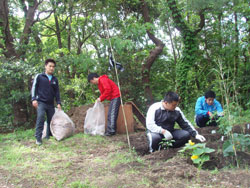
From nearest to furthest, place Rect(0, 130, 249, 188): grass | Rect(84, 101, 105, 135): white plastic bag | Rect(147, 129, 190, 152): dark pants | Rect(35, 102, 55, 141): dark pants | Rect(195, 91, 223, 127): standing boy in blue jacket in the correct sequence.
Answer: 1. Rect(0, 130, 249, 188): grass
2. Rect(147, 129, 190, 152): dark pants
3. Rect(35, 102, 55, 141): dark pants
4. Rect(195, 91, 223, 127): standing boy in blue jacket
5. Rect(84, 101, 105, 135): white plastic bag

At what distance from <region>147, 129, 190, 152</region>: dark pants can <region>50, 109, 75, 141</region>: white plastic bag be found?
1809 mm

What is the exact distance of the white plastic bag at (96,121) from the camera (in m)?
4.92

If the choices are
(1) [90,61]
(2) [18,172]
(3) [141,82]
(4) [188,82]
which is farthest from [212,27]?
(2) [18,172]

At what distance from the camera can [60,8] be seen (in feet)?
21.5

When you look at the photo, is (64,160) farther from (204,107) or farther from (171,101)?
(204,107)

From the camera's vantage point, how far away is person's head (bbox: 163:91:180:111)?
10.7 feet

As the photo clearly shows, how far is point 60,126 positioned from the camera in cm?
446

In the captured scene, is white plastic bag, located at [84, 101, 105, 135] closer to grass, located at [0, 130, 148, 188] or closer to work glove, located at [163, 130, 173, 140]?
grass, located at [0, 130, 148, 188]

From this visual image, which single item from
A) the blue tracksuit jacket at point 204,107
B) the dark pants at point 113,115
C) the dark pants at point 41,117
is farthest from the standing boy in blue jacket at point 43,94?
the blue tracksuit jacket at point 204,107

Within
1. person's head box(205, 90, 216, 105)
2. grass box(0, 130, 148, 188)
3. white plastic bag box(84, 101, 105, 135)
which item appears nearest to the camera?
grass box(0, 130, 148, 188)

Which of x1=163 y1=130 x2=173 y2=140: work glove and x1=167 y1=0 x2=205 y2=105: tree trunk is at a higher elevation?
x1=167 y1=0 x2=205 y2=105: tree trunk

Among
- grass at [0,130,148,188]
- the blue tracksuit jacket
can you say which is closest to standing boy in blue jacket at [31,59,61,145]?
grass at [0,130,148,188]

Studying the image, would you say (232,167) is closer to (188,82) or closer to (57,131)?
(57,131)

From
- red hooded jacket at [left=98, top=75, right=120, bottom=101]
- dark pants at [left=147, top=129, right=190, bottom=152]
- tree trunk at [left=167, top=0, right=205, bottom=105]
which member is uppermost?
tree trunk at [left=167, top=0, right=205, bottom=105]
